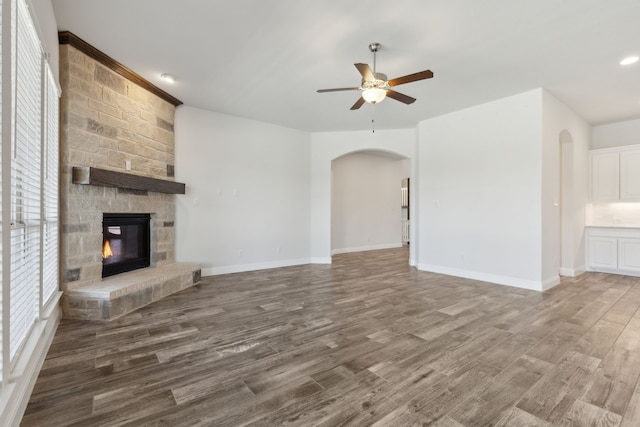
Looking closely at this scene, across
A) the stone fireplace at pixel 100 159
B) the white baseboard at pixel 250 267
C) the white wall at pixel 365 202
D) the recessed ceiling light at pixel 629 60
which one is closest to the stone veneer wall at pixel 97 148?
the stone fireplace at pixel 100 159

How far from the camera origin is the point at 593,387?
196cm

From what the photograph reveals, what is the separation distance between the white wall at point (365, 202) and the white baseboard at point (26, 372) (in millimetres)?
6226

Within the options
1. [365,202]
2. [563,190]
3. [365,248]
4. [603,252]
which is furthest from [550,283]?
[365,202]

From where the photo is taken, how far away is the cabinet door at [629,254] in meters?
5.16

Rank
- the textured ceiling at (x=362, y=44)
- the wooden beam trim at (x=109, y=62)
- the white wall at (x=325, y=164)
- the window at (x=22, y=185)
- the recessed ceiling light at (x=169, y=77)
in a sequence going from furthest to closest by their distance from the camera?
1. the white wall at (x=325, y=164)
2. the recessed ceiling light at (x=169, y=77)
3. the wooden beam trim at (x=109, y=62)
4. the textured ceiling at (x=362, y=44)
5. the window at (x=22, y=185)

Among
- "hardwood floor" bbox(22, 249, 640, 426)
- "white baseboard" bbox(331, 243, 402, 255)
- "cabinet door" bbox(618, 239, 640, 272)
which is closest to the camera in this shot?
"hardwood floor" bbox(22, 249, 640, 426)

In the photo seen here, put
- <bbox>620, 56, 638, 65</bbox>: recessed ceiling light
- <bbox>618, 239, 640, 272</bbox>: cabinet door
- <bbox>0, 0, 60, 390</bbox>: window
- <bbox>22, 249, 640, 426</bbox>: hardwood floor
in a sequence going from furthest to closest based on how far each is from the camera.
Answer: <bbox>618, 239, 640, 272</bbox>: cabinet door
<bbox>620, 56, 638, 65</bbox>: recessed ceiling light
<bbox>22, 249, 640, 426</bbox>: hardwood floor
<bbox>0, 0, 60, 390</bbox>: window

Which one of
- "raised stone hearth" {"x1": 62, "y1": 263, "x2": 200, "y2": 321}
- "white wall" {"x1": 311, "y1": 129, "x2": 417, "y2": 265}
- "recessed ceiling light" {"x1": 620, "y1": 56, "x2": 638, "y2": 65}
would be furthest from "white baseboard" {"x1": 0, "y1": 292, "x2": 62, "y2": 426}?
"recessed ceiling light" {"x1": 620, "y1": 56, "x2": 638, "y2": 65}

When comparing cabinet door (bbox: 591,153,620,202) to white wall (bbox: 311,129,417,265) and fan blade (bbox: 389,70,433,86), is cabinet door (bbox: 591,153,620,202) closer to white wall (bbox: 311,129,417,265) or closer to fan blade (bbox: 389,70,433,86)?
white wall (bbox: 311,129,417,265)

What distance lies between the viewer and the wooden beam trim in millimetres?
3068

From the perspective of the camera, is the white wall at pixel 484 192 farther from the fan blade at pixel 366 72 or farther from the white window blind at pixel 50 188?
the white window blind at pixel 50 188

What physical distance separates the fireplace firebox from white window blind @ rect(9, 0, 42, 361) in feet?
5.11

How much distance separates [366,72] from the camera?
288cm

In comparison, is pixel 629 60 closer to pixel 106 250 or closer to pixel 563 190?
pixel 563 190
